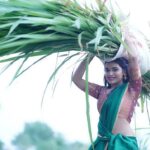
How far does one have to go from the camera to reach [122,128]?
3629 mm

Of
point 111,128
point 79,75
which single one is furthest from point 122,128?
point 79,75

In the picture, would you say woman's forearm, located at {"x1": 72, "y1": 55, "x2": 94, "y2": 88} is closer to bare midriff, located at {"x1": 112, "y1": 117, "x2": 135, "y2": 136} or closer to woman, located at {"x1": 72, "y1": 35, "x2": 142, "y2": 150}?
woman, located at {"x1": 72, "y1": 35, "x2": 142, "y2": 150}

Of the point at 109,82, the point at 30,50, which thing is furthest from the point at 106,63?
the point at 30,50

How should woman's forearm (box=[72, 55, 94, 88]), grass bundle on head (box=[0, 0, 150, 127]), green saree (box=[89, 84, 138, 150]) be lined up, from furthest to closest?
woman's forearm (box=[72, 55, 94, 88])
green saree (box=[89, 84, 138, 150])
grass bundle on head (box=[0, 0, 150, 127])

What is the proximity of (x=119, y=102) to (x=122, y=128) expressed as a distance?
13 centimetres

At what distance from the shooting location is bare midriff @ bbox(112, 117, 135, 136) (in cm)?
363

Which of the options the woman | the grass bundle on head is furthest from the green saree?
the grass bundle on head

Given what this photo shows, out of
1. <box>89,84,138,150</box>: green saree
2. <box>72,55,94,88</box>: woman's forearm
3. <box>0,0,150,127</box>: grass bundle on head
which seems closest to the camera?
<box>0,0,150,127</box>: grass bundle on head

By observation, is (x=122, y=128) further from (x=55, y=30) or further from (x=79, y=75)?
(x=55, y=30)

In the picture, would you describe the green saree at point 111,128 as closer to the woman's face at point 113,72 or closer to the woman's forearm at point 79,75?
the woman's face at point 113,72

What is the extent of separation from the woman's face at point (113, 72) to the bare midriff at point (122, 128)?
20 centimetres

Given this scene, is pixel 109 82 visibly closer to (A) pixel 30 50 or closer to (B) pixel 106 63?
(B) pixel 106 63

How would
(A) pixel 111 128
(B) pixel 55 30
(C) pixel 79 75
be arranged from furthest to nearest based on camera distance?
(C) pixel 79 75
(A) pixel 111 128
(B) pixel 55 30

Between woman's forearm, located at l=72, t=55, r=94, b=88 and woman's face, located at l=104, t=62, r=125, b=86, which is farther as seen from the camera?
woman's forearm, located at l=72, t=55, r=94, b=88
